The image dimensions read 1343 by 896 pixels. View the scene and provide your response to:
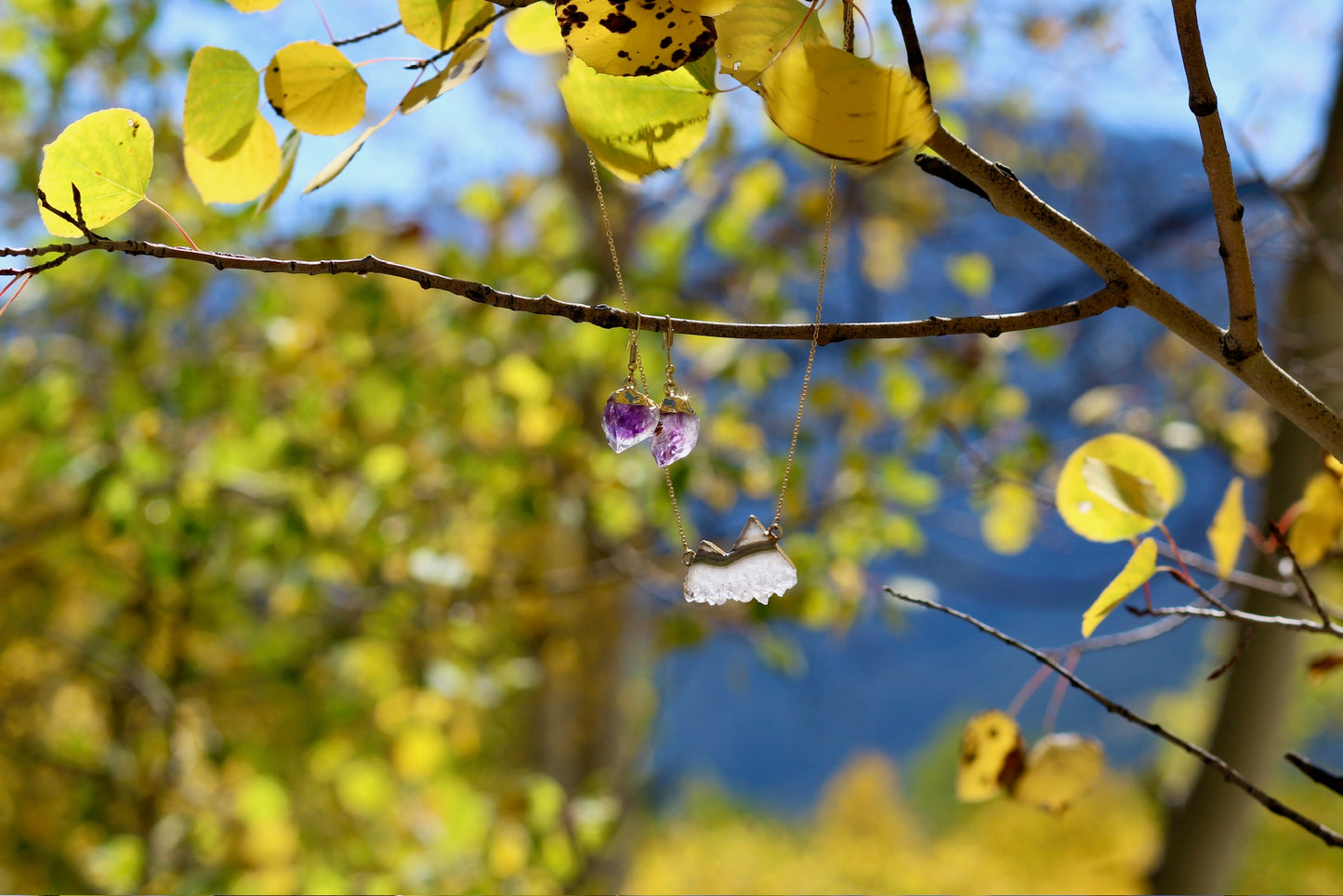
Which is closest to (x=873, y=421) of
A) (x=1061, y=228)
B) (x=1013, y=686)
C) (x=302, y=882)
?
(x=302, y=882)

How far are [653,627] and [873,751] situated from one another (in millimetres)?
2266

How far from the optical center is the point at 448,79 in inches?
9.6

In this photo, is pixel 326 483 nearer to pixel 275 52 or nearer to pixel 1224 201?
pixel 275 52

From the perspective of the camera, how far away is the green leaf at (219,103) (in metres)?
0.25

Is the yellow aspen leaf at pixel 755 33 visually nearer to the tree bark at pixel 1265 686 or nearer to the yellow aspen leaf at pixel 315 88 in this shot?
the yellow aspen leaf at pixel 315 88

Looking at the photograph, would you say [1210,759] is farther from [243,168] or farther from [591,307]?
[243,168]

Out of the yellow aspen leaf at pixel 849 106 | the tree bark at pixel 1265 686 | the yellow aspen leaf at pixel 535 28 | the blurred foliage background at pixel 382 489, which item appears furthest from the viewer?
the blurred foliage background at pixel 382 489

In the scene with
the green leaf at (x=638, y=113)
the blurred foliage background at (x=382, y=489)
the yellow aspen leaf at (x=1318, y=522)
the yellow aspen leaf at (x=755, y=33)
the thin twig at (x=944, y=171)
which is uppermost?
the yellow aspen leaf at (x=755, y=33)

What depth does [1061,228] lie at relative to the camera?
0.73 ft

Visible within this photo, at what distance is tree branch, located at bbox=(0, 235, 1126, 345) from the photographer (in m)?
0.21

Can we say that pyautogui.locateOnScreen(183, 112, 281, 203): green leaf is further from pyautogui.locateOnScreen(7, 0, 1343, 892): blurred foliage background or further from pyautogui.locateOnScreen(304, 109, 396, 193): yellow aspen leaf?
pyautogui.locateOnScreen(7, 0, 1343, 892): blurred foliage background

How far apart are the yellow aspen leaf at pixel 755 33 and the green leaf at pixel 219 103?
0.14 m

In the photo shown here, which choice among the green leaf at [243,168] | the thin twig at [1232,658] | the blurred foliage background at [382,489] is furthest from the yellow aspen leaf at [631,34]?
the blurred foliage background at [382,489]

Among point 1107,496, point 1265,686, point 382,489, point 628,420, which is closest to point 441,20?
point 628,420
